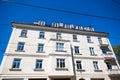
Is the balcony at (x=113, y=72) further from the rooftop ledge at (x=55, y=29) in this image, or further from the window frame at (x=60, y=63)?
the window frame at (x=60, y=63)

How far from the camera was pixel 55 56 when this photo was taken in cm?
1694

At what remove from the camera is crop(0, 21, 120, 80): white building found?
50.7ft

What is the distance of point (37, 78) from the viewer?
15.3 metres

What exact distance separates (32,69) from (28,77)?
127 centimetres

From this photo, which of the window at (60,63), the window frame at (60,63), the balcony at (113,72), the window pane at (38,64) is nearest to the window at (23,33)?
the window pane at (38,64)

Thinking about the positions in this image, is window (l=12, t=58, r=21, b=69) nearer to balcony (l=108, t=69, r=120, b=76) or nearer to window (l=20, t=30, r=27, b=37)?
window (l=20, t=30, r=27, b=37)

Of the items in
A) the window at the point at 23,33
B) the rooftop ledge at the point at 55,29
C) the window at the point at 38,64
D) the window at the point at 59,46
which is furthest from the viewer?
the rooftop ledge at the point at 55,29

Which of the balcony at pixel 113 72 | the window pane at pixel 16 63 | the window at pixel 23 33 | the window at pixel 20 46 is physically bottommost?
Result: the balcony at pixel 113 72

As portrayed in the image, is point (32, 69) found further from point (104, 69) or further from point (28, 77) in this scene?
point (104, 69)

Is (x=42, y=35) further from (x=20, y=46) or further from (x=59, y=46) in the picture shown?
(x=20, y=46)

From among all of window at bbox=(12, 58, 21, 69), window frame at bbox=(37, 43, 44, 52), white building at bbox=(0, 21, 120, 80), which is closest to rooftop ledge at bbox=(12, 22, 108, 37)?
white building at bbox=(0, 21, 120, 80)

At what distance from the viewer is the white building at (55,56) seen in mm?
15453

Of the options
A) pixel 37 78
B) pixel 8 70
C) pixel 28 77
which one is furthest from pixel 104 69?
pixel 8 70

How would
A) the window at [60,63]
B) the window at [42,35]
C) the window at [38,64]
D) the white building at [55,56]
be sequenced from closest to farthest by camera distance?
the white building at [55,56]
the window at [38,64]
the window at [60,63]
the window at [42,35]
